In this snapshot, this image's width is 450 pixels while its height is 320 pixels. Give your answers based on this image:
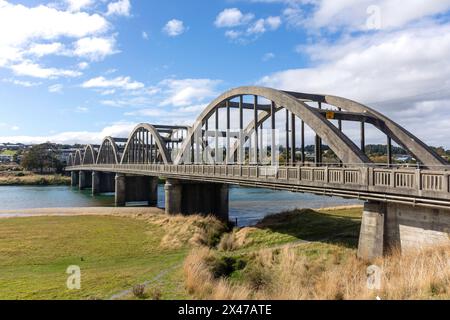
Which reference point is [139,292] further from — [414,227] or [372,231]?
[414,227]

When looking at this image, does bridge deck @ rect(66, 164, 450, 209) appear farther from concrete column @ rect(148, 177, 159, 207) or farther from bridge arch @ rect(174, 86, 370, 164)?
concrete column @ rect(148, 177, 159, 207)

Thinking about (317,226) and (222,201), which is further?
(222,201)

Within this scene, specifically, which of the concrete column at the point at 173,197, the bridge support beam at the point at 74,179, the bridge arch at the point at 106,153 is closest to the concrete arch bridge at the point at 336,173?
the concrete column at the point at 173,197

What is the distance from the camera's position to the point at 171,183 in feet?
132

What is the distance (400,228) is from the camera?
1408cm

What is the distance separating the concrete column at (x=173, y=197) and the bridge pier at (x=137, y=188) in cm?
2496

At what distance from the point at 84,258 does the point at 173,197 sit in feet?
67.4

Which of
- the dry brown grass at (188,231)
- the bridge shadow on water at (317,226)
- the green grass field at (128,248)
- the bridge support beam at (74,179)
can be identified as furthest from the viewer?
the bridge support beam at (74,179)

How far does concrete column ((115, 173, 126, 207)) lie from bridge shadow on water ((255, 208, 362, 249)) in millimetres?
38911

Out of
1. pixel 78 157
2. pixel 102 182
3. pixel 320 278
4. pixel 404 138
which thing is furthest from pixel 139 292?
pixel 78 157

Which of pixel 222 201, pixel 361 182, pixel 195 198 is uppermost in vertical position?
pixel 361 182

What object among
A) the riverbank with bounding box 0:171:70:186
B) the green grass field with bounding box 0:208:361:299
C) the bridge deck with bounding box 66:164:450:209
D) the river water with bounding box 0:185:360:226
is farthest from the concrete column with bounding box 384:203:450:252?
the riverbank with bounding box 0:171:70:186

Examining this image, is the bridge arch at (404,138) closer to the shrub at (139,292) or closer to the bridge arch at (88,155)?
the shrub at (139,292)

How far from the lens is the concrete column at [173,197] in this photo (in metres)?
39.1
